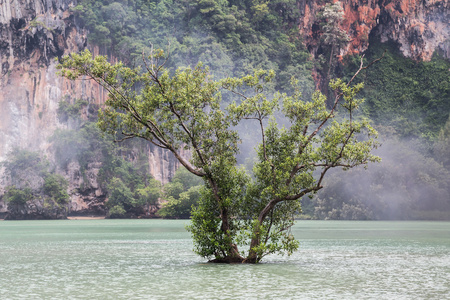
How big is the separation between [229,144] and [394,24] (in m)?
100

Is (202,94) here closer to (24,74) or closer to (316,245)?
(316,245)

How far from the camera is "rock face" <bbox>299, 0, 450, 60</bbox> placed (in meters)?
115

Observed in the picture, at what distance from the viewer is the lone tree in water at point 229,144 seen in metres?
23.2

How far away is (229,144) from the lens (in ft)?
80.7

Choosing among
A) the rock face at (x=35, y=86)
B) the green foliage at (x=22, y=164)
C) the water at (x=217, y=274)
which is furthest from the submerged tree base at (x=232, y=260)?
the rock face at (x=35, y=86)

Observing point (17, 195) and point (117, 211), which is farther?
point (117, 211)

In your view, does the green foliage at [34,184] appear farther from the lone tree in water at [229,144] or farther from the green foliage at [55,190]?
the lone tree in water at [229,144]

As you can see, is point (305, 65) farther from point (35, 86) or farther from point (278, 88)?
point (35, 86)

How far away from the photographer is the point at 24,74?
9362 centimetres

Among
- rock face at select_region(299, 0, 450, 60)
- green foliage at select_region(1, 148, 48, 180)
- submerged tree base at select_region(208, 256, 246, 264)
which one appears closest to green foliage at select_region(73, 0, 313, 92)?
rock face at select_region(299, 0, 450, 60)

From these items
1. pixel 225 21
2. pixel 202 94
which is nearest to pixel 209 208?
pixel 202 94

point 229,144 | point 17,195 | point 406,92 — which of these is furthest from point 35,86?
point 229,144

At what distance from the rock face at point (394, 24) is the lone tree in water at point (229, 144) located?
9512cm

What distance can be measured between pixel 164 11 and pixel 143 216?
3707 centimetres
